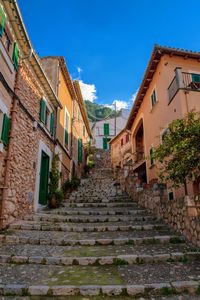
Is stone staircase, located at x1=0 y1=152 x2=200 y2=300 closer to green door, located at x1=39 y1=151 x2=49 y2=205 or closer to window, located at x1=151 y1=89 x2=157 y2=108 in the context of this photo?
green door, located at x1=39 y1=151 x2=49 y2=205

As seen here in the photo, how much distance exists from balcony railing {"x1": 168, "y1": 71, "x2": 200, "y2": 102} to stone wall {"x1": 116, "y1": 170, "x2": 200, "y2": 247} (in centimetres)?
451

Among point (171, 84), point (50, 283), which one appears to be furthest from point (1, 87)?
point (171, 84)

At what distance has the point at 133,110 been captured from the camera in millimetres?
16281

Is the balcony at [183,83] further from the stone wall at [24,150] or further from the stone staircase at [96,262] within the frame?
the stone wall at [24,150]

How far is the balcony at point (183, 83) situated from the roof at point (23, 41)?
5438mm

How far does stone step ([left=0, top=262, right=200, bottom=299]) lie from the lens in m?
3.29

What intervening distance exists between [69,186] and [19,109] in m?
6.48

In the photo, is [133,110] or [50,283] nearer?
[50,283]

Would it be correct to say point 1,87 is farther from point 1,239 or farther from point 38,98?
point 1,239

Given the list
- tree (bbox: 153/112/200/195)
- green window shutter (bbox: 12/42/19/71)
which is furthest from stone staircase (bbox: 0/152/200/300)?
green window shutter (bbox: 12/42/19/71)

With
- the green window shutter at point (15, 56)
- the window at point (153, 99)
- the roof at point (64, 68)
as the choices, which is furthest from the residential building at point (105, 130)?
the green window shutter at point (15, 56)

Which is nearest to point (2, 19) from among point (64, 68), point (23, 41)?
point (23, 41)

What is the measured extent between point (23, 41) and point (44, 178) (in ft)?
17.6

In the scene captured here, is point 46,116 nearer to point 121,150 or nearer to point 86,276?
point 86,276
